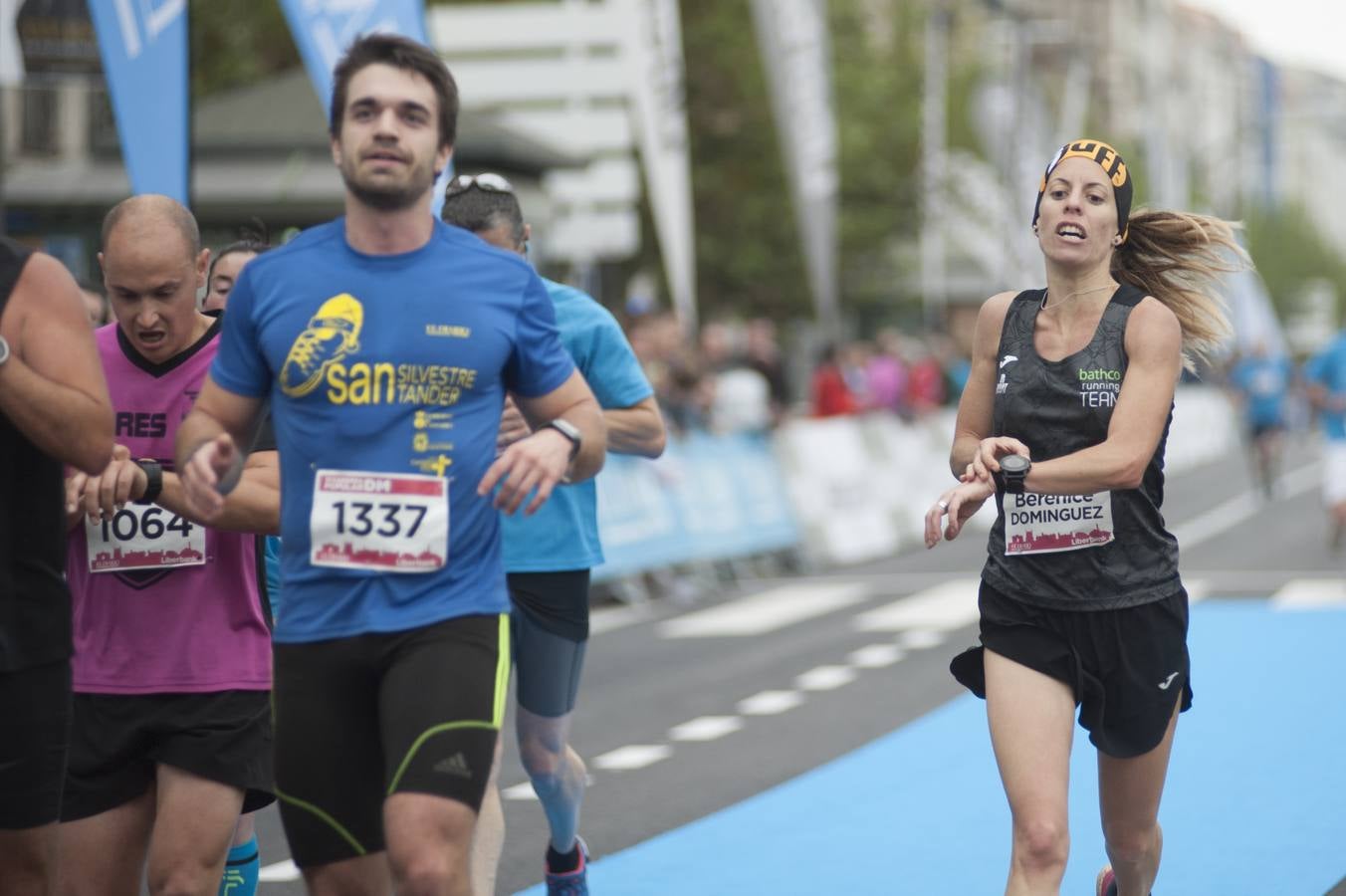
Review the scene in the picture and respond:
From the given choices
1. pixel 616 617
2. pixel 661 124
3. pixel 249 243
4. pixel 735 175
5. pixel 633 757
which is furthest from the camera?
pixel 735 175

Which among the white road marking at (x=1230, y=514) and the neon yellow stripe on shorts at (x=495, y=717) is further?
the white road marking at (x=1230, y=514)

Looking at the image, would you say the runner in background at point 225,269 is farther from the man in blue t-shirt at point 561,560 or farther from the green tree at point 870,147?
the green tree at point 870,147

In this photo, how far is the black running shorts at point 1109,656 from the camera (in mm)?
5008

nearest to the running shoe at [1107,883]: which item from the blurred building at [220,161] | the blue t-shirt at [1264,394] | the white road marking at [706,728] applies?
the white road marking at [706,728]

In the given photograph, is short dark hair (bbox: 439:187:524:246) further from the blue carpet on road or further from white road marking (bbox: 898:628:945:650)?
white road marking (bbox: 898:628:945:650)

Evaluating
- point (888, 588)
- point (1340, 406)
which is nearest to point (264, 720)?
point (888, 588)

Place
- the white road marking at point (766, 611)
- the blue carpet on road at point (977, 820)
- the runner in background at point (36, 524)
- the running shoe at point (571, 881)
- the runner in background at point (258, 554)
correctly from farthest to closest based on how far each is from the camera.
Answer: the white road marking at point (766, 611), the blue carpet on road at point (977, 820), the running shoe at point (571, 881), the runner in background at point (258, 554), the runner in background at point (36, 524)

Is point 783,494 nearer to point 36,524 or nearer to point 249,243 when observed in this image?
point 249,243

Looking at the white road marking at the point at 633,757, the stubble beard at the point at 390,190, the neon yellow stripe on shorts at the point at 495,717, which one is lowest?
the white road marking at the point at 633,757

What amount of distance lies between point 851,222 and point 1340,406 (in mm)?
24604

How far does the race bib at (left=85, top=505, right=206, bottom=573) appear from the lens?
15.8 feet

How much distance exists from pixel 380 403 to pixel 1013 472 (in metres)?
1.58

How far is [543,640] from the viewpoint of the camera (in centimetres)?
594

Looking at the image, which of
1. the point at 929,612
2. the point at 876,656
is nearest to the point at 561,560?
the point at 876,656
